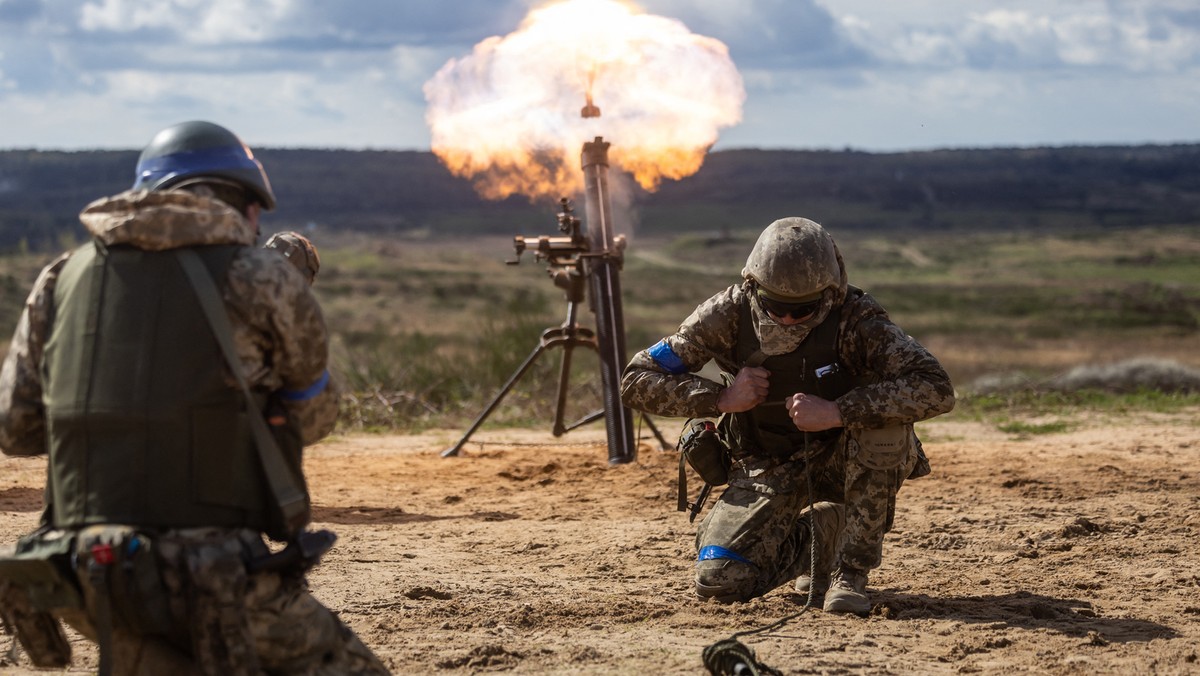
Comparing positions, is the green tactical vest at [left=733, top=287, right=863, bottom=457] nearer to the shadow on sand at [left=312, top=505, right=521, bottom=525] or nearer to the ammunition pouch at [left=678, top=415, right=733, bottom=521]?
the ammunition pouch at [left=678, top=415, right=733, bottom=521]

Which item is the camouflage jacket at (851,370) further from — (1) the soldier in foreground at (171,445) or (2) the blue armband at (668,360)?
(1) the soldier in foreground at (171,445)

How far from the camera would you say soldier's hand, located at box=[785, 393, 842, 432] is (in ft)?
18.8

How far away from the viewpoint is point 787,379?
608 cm

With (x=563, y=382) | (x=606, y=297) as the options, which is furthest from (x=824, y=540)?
(x=563, y=382)

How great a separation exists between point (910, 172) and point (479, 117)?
109229mm

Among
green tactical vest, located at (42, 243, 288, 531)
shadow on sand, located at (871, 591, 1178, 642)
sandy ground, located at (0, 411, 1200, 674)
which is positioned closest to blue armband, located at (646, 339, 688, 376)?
sandy ground, located at (0, 411, 1200, 674)

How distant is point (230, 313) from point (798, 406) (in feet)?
8.44

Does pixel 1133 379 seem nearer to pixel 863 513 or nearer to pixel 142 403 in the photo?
pixel 863 513

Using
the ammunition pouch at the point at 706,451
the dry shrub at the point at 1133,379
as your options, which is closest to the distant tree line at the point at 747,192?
the dry shrub at the point at 1133,379

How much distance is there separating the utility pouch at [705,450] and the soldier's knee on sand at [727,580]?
504 millimetres

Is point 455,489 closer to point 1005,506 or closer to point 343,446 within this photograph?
point 343,446

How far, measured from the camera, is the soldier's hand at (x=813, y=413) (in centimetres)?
573

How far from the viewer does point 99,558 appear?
376cm

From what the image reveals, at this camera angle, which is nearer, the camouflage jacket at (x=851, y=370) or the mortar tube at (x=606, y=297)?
the camouflage jacket at (x=851, y=370)
